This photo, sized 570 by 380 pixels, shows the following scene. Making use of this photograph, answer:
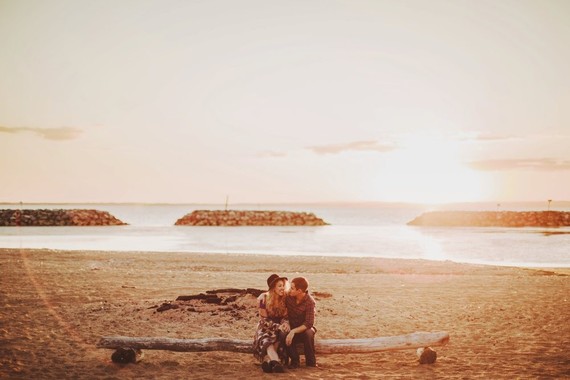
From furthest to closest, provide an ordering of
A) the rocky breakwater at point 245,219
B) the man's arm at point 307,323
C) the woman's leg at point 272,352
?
the rocky breakwater at point 245,219, the man's arm at point 307,323, the woman's leg at point 272,352

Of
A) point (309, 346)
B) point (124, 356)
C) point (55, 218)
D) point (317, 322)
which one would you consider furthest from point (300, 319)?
point (55, 218)

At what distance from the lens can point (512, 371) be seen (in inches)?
316

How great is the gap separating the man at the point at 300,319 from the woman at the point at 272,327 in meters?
0.11

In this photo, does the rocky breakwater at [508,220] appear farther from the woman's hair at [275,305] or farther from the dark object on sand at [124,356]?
the dark object on sand at [124,356]

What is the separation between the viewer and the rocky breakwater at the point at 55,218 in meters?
75.6

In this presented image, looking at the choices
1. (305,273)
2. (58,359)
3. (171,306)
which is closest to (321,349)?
(58,359)

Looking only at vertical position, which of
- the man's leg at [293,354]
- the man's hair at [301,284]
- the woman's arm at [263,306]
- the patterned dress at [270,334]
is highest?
the man's hair at [301,284]

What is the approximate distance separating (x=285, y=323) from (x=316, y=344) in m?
0.73

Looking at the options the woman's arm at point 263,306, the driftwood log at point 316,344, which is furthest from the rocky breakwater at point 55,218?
the woman's arm at point 263,306

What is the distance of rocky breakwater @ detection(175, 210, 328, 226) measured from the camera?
258ft

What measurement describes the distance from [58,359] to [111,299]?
A: 5695 mm

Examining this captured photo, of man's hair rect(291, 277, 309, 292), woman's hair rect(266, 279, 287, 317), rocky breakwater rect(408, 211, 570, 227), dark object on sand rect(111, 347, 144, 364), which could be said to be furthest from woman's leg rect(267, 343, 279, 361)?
rocky breakwater rect(408, 211, 570, 227)

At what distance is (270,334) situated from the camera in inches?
320

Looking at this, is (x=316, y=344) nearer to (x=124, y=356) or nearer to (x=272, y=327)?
(x=272, y=327)
